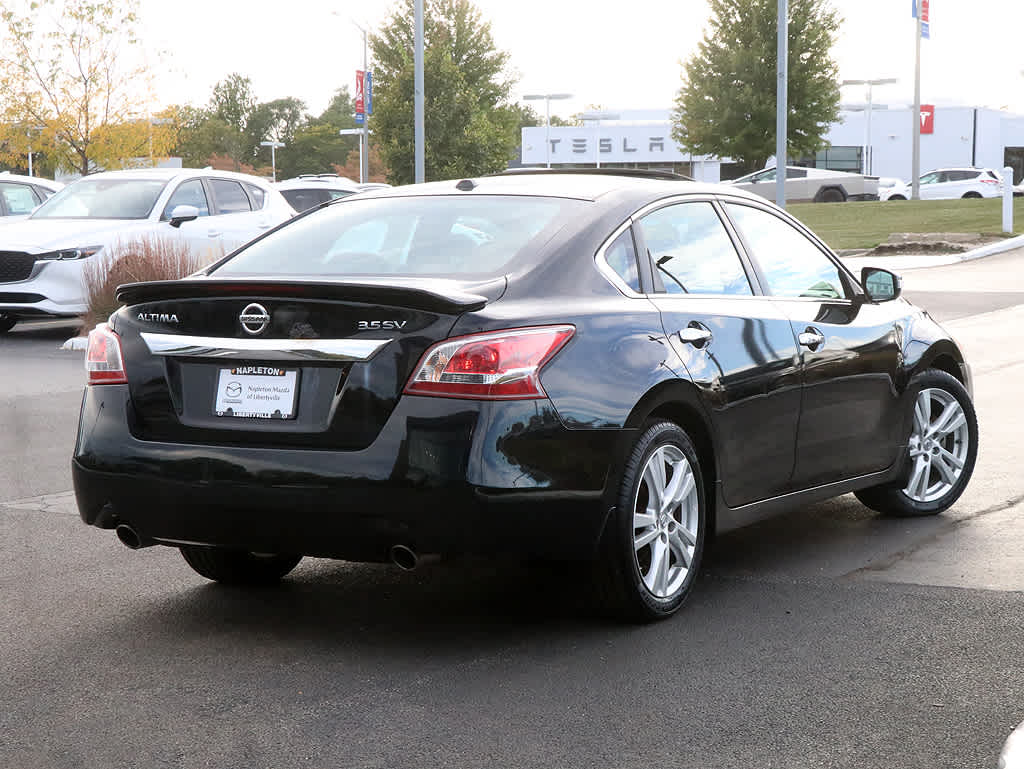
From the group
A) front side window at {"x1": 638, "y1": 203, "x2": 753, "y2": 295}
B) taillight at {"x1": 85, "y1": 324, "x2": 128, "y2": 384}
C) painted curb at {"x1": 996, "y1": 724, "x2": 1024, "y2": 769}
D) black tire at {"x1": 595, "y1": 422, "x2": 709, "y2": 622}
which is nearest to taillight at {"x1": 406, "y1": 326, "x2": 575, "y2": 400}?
black tire at {"x1": 595, "y1": 422, "x2": 709, "y2": 622}

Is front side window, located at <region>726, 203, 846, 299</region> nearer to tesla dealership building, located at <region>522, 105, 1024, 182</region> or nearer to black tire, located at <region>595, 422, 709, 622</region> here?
black tire, located at <region>595, 422, 709, 622</region>

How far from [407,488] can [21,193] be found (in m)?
17.3

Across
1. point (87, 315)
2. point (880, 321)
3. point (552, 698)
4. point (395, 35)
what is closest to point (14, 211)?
point (87, 315)

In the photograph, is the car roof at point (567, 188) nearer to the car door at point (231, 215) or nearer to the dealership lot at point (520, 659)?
the dealership lot at point (520, 659)

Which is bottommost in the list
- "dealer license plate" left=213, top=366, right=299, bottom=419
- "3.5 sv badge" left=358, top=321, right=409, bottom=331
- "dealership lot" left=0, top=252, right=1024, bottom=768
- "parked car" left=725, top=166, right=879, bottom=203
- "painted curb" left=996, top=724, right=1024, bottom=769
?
"dealership lot" left=0, top=252, right=1024, bottom=768

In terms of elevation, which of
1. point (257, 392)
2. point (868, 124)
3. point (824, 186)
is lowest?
point (257, 392)

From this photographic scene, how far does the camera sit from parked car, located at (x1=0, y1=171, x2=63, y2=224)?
19.9 m

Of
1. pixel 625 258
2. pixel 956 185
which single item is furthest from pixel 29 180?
pixel 956 185

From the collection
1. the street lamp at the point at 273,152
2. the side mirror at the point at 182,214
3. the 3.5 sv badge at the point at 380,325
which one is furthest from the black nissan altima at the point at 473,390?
the street lamp at the point at 273,152

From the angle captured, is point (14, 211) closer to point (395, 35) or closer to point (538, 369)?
point (538, 369)

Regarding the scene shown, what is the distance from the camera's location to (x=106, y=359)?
493 centimetres

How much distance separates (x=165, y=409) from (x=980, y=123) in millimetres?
91299

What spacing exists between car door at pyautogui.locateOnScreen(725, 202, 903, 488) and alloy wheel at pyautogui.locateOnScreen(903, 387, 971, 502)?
0.32 meters

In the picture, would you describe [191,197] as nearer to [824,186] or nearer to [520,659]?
[520,659]
